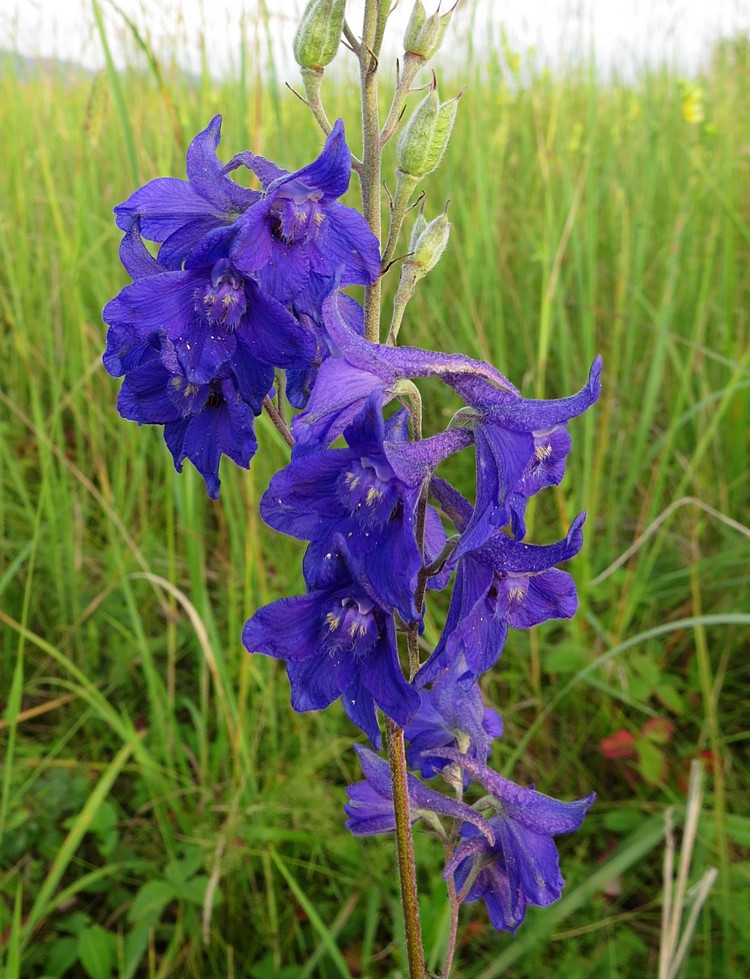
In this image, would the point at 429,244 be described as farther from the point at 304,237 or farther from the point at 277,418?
the point at 277,418

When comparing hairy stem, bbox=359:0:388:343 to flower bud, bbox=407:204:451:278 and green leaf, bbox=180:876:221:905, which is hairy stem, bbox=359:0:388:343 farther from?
green leaf, bbox=180:876:221:905

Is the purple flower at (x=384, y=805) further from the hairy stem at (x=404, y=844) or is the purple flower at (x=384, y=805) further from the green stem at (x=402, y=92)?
the green stem at (x=402, y=92)

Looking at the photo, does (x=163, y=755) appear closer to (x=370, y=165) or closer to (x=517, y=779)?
(x=517, y=779)

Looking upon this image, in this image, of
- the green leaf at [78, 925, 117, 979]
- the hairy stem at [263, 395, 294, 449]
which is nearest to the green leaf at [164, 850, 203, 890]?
the green leaf at [78, 925, 117, 979]

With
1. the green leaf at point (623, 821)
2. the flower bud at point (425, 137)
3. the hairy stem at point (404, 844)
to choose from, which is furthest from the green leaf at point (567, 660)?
the flower bud at point (425, 137)

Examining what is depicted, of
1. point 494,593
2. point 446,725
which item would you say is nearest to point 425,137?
point 494,593
